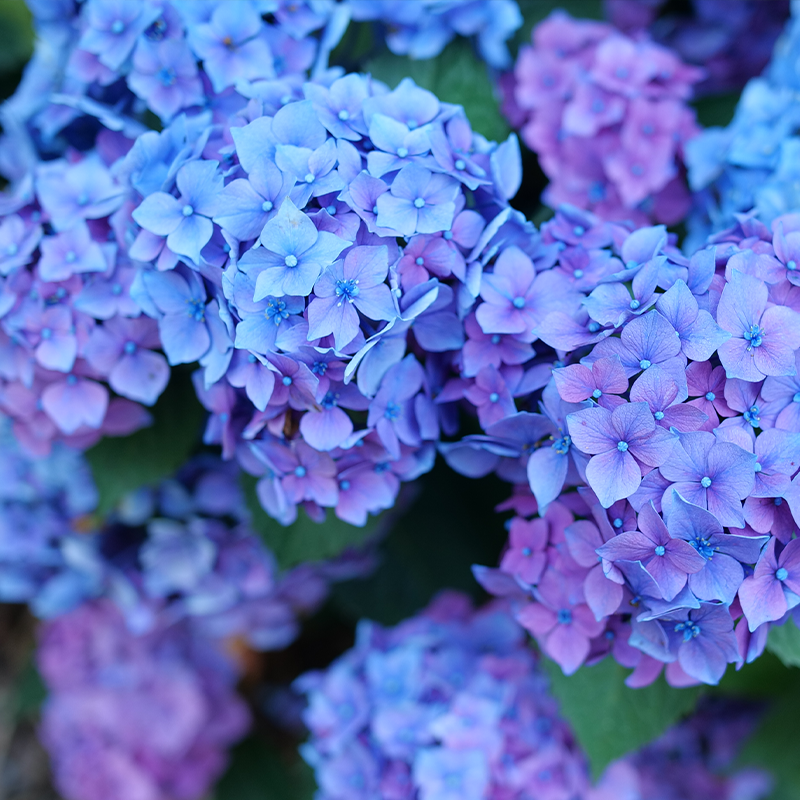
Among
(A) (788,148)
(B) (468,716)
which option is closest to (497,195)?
(A) (788,148)

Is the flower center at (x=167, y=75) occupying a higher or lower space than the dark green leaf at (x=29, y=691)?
higher

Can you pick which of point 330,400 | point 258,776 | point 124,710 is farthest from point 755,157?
point 258,776

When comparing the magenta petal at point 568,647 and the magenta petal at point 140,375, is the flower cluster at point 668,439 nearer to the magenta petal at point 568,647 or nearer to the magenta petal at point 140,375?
the magenta petal at point 568,647

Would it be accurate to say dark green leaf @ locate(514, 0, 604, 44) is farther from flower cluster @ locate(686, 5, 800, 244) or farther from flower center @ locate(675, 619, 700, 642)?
flower center @ locate(675, 619, 700, 642)

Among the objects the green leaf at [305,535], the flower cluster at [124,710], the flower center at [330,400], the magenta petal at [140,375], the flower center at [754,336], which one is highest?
the flower center at [754,336]

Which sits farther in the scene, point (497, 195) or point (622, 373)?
point (497, 195)

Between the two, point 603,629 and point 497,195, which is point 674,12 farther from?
point 603,629

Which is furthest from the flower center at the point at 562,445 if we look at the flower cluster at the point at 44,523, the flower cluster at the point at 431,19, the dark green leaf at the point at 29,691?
the dark green leaf at the point at 29,691
